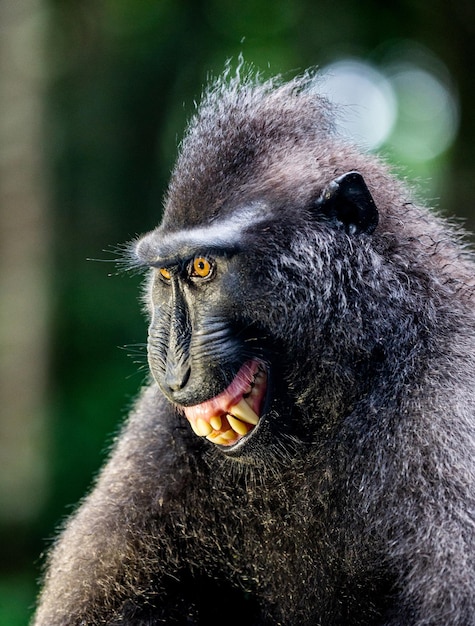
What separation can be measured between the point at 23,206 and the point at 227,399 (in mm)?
6519

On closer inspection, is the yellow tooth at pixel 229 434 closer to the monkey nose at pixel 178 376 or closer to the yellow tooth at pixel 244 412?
the yellow tooth at pixel 244 412

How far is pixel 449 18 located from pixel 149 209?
5160mm

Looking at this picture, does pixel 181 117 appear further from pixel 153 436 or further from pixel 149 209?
pixel 153 436

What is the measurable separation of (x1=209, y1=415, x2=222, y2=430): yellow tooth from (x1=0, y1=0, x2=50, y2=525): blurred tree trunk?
19.2 ft

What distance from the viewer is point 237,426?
3676mm

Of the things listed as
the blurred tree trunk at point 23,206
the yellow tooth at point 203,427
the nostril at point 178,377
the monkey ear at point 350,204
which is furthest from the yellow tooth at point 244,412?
the blurred tree trunk at point 23,206

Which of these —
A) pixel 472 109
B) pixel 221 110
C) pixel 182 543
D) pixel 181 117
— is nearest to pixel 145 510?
pixel 182 543

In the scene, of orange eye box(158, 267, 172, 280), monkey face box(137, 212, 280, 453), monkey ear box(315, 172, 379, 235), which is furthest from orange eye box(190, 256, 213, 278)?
monkey ear box(315, 172, 379, 235)

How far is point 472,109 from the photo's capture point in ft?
34.5

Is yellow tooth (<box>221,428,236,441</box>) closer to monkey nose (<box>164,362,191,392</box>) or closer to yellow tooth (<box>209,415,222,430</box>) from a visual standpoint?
yellow tooth (<box>209,415,222,430</box>)

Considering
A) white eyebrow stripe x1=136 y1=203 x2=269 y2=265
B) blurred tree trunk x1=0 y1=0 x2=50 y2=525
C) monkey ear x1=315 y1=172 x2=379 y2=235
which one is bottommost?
blurred tree trunk x1=0 y1=0 x2=50 y2=525

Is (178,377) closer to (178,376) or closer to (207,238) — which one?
(178,376)

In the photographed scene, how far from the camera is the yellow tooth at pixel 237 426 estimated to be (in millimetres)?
3666

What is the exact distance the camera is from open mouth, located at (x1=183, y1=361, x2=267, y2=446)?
11.8ft
